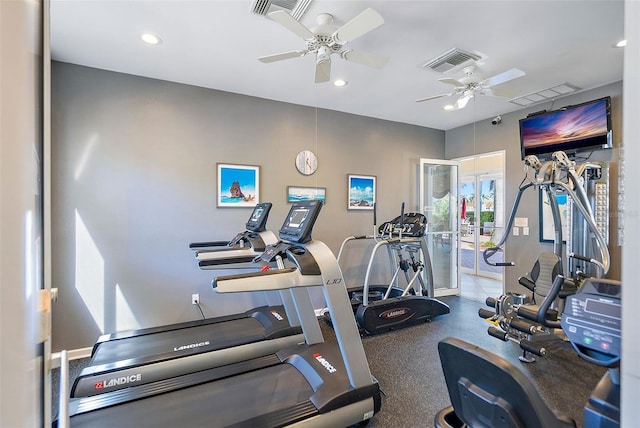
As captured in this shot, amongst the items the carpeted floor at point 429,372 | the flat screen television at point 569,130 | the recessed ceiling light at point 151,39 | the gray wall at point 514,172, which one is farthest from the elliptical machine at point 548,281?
the recessed ceiling light at point 151,39

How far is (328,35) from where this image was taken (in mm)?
2270

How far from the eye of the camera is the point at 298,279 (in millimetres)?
1968

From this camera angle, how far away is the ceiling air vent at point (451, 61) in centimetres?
281

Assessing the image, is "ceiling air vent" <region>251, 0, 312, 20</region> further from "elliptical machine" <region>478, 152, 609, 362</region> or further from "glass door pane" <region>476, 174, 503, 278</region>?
"glass door pane" <region>476, 174, 503, 278</region>

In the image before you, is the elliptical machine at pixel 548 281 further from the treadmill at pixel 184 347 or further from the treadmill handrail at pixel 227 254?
the treadmill handrail at pixel 227 254

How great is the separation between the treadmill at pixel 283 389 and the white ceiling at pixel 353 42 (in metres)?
1.56

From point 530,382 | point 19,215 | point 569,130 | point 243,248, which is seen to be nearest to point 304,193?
point 243,248

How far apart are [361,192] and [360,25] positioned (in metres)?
2.87

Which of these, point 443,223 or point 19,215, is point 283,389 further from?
point 443,223

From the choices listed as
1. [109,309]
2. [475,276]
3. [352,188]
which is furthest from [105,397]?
[475,276]

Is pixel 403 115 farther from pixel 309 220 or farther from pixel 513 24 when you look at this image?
pixel 309 220

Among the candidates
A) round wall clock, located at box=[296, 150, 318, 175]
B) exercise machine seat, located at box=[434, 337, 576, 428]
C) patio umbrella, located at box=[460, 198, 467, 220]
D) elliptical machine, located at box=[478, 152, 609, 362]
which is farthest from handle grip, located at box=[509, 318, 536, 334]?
round wall clock, located at box=[296, 150, 318, 175]

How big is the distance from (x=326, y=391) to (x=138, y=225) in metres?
2.63

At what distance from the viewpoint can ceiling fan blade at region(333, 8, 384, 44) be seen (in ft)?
6.09
